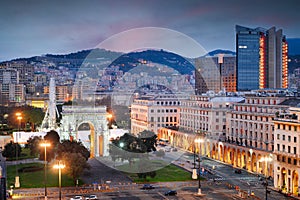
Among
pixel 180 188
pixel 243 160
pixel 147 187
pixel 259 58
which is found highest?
pixel 259 58

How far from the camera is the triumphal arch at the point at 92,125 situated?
74.4 metres

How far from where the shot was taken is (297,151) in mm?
46844

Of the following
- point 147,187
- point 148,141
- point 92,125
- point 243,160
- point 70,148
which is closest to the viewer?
point 147,187

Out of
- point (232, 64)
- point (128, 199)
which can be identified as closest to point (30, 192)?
point (128, 199)

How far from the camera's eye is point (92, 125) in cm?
7538

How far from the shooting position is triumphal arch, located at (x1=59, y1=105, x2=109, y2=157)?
74.4 metres

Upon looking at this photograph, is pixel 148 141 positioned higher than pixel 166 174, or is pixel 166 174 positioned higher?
pixel 148 141

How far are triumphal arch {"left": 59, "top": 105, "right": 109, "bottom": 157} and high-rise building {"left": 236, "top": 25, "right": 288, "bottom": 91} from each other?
244ft

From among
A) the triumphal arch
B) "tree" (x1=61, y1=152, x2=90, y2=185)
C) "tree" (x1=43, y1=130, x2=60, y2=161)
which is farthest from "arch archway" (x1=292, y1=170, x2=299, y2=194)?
the triumphal arch

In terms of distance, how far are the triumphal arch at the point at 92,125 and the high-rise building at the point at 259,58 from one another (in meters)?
74.5

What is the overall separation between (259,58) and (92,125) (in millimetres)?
79545

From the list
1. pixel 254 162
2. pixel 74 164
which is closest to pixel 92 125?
pixel 74 164

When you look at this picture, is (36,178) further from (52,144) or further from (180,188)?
(180,188)

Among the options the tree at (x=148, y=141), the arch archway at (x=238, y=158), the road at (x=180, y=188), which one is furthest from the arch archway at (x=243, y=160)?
the tree at (x=148, y=141)
